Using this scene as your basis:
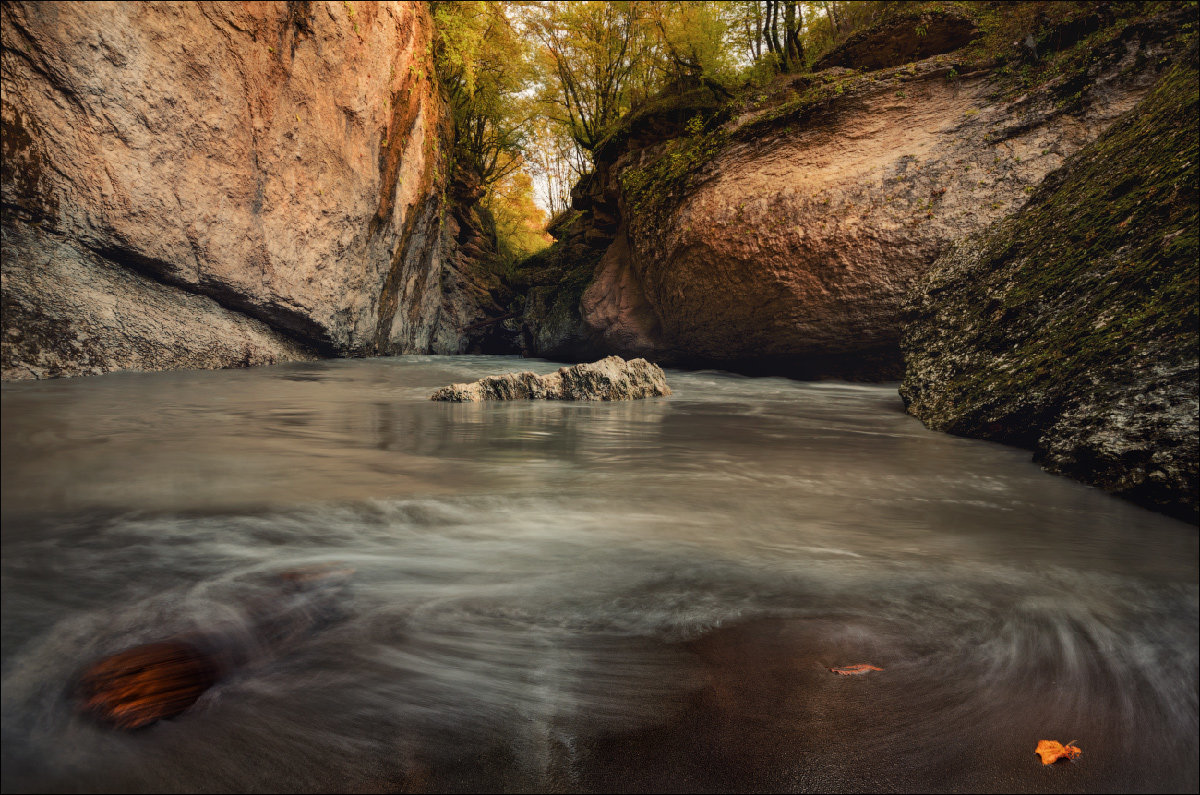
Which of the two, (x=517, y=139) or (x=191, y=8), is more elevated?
(x=517, y=139)

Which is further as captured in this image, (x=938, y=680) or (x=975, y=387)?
(x=975, y=387)

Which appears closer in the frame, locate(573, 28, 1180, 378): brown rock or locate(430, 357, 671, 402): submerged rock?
locate(430, 357, 671, 402): submerged rock

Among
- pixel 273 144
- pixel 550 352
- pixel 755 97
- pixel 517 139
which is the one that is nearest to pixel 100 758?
pixel 273 144

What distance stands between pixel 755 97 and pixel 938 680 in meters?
11.3

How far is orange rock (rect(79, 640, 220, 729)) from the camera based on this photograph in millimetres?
1165

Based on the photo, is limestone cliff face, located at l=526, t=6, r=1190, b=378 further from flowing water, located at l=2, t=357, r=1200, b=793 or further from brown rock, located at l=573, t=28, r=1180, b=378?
flowing water, located at l=2, t=357, r=1200, b=793

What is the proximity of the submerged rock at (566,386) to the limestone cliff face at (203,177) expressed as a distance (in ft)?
11.6

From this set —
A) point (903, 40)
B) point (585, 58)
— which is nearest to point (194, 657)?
point (903, 40)

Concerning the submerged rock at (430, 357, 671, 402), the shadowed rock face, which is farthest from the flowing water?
the shadowed rock face

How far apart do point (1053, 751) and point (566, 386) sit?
551 centimetres

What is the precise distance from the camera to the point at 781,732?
115 cm

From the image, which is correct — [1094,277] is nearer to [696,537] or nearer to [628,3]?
[696,537]

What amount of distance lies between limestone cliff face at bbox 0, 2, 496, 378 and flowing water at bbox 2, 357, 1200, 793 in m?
3.89

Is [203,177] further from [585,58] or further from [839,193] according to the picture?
[585,58]
